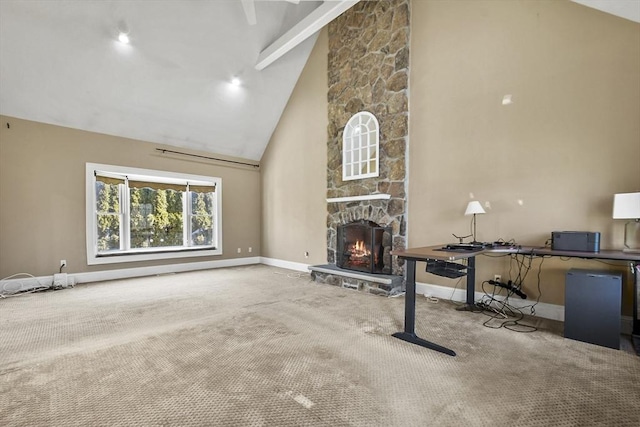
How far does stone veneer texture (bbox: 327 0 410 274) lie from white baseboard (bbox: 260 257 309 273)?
86 cm

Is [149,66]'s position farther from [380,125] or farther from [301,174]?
[380,125]

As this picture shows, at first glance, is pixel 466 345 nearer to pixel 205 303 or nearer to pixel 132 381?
pixel 132 381

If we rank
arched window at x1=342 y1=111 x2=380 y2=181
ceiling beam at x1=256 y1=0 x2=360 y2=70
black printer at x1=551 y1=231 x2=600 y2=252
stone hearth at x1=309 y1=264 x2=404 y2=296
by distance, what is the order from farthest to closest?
1. arched window at x1=342 y1=111 x2=380 y2=181
2. ceiling beam at x1=256 y1=0 x2=360 y2=70
3. stone hearth at x1=309 y1=264 x2=404 y2=296
4. black printer at x1=551 y1=231 x2=600 y2=252

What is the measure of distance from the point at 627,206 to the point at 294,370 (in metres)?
3.09

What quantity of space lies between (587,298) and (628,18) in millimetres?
2617

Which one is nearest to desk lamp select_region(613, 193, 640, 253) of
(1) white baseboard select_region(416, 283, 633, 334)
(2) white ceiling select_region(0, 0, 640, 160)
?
(1) white baseboard select_region(416, 283, 633, 334)

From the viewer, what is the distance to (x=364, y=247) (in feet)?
16.2

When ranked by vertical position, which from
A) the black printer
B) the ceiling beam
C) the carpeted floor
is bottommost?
the carpeted floor

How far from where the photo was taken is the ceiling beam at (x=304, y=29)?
4.32 m

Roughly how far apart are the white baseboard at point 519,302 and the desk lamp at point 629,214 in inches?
27.3

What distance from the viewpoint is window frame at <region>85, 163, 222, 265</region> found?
5.20m

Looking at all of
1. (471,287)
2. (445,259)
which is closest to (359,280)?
(471,287)

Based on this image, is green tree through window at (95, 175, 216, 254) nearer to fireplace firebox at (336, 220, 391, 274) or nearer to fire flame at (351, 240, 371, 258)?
fireplace firebox at (336, 220, 391, 274)

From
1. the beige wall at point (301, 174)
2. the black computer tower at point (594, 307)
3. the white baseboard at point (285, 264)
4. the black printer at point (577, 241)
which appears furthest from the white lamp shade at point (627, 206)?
the white baseboard at point (285, 264)
